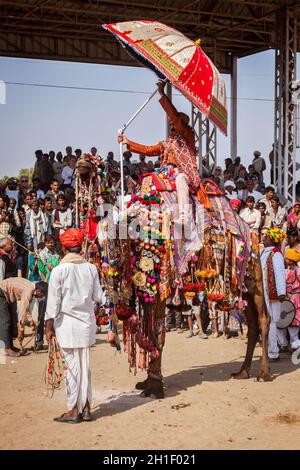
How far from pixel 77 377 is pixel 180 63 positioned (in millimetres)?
3449

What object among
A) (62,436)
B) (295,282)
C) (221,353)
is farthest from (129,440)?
(295,282)

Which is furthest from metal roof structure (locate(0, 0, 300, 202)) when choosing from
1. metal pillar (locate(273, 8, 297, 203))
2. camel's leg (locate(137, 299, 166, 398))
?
camel's leg (locate(137, 299, 166, 398))

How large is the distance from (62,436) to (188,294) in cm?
241

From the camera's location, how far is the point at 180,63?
26.5 feet

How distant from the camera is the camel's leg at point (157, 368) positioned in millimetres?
8195

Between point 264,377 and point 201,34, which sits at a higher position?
point 201,34

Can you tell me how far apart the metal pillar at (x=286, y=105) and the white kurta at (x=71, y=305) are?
12.6 m

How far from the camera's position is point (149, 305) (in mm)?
8242

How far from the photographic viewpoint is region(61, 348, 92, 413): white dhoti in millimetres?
7070

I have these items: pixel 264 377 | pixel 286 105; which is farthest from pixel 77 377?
pixel 286 105

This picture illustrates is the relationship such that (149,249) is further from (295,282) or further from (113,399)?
(295,282)

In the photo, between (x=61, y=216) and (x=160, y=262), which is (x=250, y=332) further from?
(x=61, y=216)

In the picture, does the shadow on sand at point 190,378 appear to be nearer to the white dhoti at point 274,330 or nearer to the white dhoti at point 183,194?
the white dhoti at point 274,330

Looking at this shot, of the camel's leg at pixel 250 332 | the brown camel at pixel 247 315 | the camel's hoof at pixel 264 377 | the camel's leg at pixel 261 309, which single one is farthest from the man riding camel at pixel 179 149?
the camel's hoof at pixel 264 377
